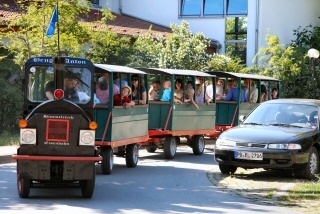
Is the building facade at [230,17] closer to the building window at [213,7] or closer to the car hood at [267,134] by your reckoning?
the building window at [213,7]

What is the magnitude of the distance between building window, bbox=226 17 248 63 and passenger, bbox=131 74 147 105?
2407cm

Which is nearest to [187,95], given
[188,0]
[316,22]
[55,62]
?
[55,62]

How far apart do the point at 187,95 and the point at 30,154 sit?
1043cm

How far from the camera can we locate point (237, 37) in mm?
44719

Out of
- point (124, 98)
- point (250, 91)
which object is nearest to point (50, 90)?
point (124, 98)

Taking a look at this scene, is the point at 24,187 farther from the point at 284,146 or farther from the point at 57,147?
the point at 284,146

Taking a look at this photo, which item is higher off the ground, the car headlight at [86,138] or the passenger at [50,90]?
the passenger at [50,90]

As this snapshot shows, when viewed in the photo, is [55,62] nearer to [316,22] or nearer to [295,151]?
[295,151]

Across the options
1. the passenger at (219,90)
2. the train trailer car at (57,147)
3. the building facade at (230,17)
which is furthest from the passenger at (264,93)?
the train trailer car at (57,147)

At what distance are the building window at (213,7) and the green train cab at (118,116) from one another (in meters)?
24.9

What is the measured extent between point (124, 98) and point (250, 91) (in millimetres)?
9799

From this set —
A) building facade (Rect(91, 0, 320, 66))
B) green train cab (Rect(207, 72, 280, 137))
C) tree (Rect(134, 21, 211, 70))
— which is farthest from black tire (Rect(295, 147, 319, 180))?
building facade (Rect(91, 0, 320, 66))

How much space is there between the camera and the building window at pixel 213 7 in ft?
147

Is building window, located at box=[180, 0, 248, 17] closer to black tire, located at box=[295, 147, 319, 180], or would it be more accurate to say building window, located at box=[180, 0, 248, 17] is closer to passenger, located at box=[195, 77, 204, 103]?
passenger, located at box=[195, 77, 204, 103]
